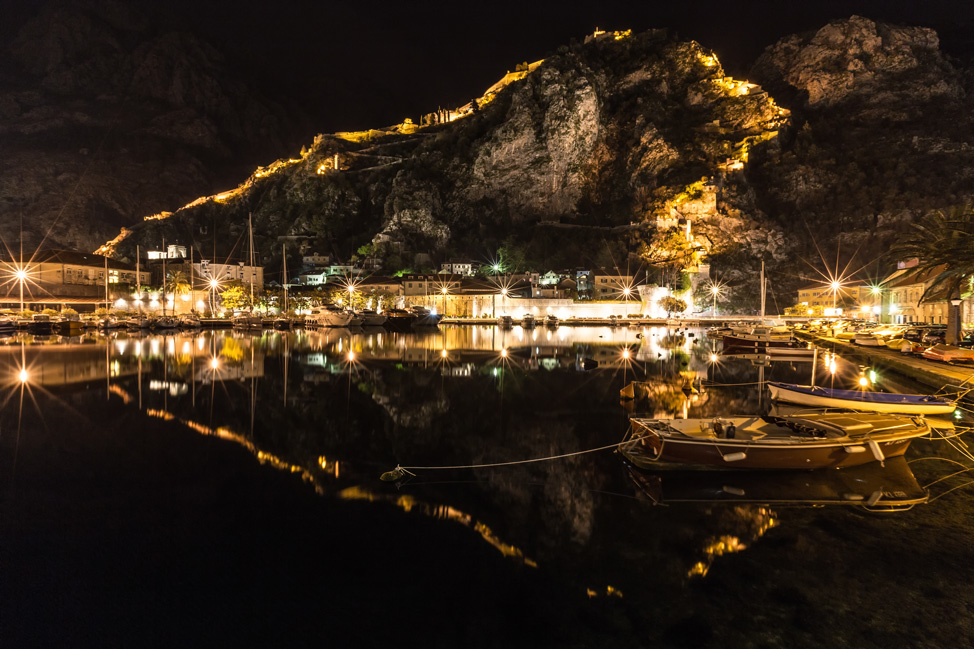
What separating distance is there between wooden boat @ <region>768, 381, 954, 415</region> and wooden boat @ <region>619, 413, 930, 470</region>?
2.87 m

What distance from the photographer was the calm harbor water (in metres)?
4.26

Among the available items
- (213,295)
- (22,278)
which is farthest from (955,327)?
(22,278)

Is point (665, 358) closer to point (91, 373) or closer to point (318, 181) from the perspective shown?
point (91, 373)

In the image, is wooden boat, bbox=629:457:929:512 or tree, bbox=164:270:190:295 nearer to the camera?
wooden boat, bbox=629:457:929:512

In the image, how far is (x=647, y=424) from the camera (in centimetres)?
895

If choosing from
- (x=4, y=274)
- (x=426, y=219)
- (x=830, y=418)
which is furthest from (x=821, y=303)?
(x=4, y=274)

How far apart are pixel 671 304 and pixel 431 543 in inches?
2937

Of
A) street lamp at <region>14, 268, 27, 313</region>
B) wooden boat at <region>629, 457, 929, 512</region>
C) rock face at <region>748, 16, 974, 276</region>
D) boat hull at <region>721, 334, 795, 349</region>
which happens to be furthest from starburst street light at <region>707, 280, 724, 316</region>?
street lamp at <region>14, 268, 27, 313</region>

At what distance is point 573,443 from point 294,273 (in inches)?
3350

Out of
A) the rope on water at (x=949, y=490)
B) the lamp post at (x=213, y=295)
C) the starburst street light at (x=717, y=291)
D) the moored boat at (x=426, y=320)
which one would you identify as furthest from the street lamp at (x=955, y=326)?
the lamp post at (x=213, y=295)

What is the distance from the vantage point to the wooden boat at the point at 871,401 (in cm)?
1176

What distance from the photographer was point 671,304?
74062 millimetres

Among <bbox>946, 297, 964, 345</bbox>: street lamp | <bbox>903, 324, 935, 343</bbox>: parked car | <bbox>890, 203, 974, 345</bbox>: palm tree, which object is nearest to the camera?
<bbox>890, 203, 974, 345</bbox>: palm tree

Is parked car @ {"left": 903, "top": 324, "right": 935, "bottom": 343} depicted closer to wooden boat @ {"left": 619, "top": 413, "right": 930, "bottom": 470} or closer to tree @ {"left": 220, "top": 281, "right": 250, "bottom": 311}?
wooden boat @ {"left": 619, "top": 413, "right": 930, "bottom": 470}
